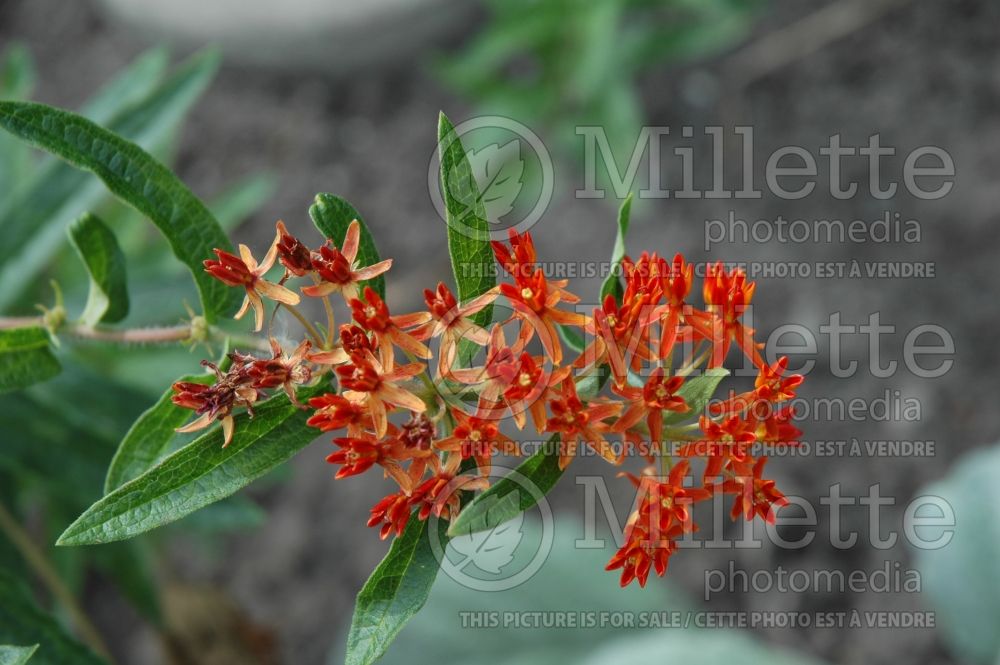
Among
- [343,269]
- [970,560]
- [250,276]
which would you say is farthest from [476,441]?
[970,560]

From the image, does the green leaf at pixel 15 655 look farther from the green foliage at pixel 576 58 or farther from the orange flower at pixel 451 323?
the green foliage at pixel 576 58

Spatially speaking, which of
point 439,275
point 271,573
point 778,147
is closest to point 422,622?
point 271,573

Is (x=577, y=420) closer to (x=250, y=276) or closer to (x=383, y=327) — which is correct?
(x=383, y=327)

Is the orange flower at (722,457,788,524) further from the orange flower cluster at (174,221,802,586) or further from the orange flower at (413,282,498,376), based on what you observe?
the orange flower at (413,282,498,376)

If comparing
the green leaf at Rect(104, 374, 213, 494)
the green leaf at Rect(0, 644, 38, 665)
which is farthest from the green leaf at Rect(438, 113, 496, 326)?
the green leaf at Rect(0, 644, 38, 665)

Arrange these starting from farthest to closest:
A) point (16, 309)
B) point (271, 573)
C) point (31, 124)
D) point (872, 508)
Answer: point (271, 573)
point (872, 508)
point (16, 309)
point (31, 124)

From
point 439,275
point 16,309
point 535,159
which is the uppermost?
point 535,159

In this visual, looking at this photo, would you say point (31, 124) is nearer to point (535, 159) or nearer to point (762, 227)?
point (535, 159)
